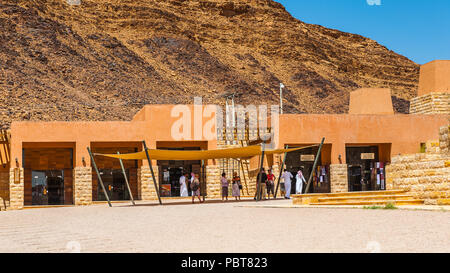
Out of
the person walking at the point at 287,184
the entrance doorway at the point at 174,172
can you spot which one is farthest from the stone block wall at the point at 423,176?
the entrance doorway at the point at 174,172

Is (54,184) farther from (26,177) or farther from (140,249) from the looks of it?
(140,249)

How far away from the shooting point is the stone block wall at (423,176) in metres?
13.8

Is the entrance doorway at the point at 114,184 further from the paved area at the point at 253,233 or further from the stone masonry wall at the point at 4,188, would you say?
the paved area at the point at 253,233

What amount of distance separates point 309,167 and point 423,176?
16759mm

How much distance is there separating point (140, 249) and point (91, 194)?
66.9ft

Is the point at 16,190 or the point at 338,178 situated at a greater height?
the point at 338,178

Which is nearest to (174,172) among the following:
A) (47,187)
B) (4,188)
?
(47,187)

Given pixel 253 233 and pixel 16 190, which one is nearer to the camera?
pixel 253 233

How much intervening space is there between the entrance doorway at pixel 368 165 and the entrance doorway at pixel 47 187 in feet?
46.7

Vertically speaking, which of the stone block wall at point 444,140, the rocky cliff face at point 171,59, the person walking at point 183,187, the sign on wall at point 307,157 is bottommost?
the person walking at point 183,187

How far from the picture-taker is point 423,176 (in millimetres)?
14602

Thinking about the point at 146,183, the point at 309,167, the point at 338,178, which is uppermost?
the point at 309,167

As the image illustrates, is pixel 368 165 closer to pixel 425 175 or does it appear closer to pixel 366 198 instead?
pixel 366 198

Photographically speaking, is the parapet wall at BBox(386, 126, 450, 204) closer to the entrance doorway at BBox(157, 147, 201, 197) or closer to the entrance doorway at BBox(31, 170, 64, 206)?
the entrance doorway at BBox(157, 147, 201, 197)
